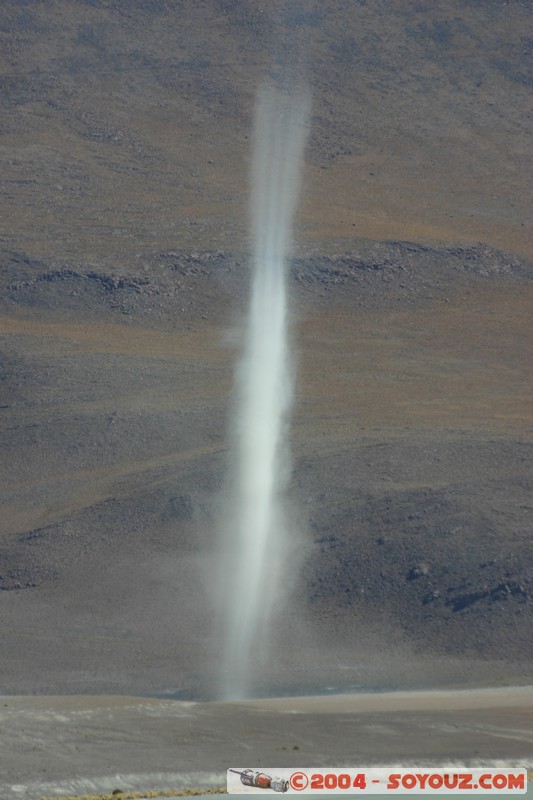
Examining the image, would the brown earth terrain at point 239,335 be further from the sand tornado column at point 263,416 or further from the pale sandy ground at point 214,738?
the pale sandy ground at point 214,738

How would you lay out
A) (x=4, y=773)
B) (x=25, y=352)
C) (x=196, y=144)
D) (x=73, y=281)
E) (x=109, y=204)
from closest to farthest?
(x=4, y=773)
(x=25, y=352)
(x=73, y=281)
(x=109, y=204)
(x=196, y=144)

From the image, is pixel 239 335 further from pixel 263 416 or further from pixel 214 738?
pixel 214 738

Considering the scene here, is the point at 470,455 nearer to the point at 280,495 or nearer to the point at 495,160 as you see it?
the point at 280,495

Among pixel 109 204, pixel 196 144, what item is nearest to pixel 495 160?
pixel 196 144

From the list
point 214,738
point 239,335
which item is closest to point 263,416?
point 239,335

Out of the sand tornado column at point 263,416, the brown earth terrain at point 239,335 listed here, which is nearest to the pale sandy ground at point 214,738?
the brown earth terrain at point 239,335
